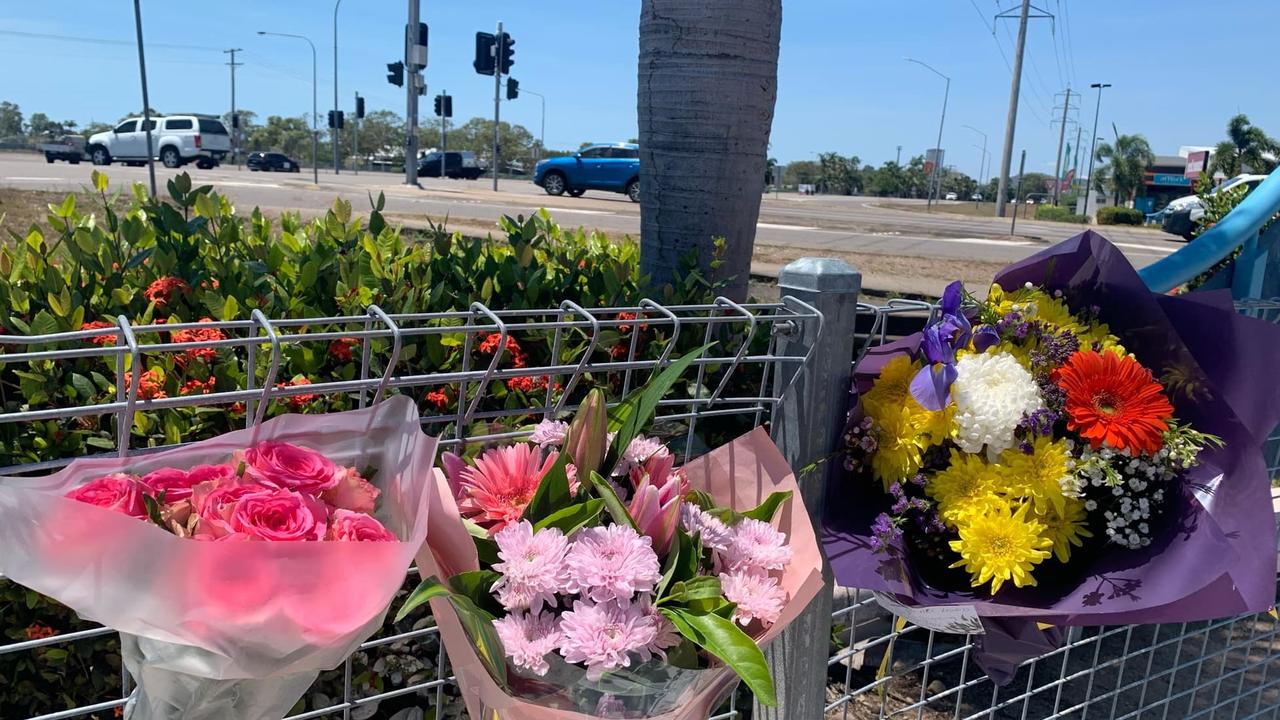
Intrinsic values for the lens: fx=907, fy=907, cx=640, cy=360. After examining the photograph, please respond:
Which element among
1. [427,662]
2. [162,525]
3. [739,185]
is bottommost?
[427,662]

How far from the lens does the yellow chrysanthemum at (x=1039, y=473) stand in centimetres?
147

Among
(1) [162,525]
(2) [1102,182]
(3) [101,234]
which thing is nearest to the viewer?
(1) [162,525]

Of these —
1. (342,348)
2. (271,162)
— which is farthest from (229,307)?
(271,162)

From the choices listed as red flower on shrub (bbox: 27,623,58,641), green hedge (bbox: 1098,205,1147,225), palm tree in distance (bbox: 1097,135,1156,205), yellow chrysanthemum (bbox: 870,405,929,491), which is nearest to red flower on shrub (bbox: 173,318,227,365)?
red flower on shrub (bbox: 27,623,58,641)

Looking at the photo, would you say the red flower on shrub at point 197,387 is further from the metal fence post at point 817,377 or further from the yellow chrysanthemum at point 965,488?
the yellow chrysanthemum at point 965,488

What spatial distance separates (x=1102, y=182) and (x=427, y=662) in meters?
80.1

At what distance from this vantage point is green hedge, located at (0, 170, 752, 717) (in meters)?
1.88

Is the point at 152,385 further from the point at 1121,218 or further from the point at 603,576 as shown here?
the point at 1121,218

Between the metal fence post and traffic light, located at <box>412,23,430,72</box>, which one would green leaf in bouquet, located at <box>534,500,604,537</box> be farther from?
traffic light, located at <box>412,23,430,72</box>

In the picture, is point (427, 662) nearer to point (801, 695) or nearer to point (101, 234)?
point (801, 695)

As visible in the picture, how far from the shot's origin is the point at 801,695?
1.74m

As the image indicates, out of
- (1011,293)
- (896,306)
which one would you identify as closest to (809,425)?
(896,306)

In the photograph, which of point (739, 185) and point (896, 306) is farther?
point (739, 185)

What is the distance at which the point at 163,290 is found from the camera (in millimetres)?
2369
